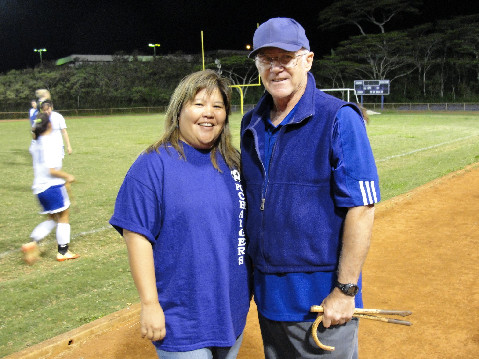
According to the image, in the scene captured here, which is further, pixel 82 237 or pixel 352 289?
pixel 82 237

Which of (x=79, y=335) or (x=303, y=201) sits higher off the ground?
(x=303, y=201)

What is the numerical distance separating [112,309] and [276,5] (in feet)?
218

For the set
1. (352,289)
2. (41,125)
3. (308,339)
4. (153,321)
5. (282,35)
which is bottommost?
(308,339)

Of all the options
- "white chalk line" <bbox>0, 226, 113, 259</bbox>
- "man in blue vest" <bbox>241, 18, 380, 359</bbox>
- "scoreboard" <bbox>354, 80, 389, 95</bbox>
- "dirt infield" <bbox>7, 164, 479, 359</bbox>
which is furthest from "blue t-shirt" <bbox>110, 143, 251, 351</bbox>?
"scoreboard" <bbox>354, 80, 389, 95</bbox>

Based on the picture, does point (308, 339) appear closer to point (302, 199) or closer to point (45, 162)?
point (302, 199)

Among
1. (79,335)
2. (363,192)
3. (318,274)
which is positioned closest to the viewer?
(363,192)

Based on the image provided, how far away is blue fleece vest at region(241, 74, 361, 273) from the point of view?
197 centimetres

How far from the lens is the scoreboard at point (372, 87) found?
41.2 m

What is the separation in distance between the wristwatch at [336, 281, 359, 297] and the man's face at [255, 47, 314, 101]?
2.73 feet

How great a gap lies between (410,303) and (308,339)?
2528 mm

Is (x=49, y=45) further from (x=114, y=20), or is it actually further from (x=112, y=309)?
(x=112, y=309)

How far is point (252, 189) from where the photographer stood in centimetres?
217

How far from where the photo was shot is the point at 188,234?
82.3 inches

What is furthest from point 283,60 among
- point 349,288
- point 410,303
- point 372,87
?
point 372,87
